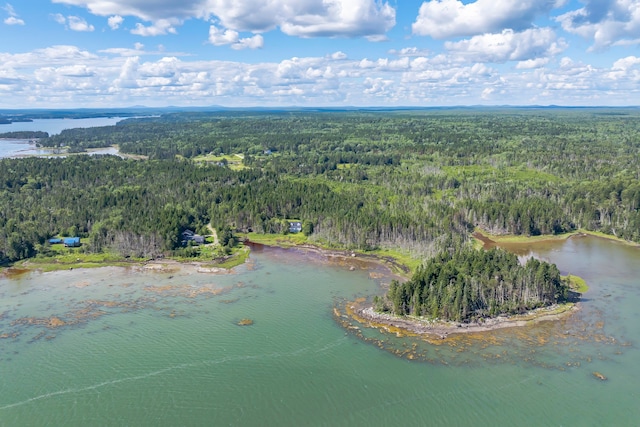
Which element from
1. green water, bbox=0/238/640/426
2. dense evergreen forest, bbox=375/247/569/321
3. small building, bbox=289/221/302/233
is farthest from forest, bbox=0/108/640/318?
green water, bbox=0/238/640/426

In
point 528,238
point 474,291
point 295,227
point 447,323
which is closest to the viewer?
point 447,323

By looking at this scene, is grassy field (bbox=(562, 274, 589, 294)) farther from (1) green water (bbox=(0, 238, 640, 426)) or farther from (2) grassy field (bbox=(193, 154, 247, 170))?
(2) grassy field (bbox=(193, 154, 247, 170))

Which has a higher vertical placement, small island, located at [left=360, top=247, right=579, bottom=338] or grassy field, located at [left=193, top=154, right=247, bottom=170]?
grassy field, located at [left=193, top=154, right=247, bottom=170]

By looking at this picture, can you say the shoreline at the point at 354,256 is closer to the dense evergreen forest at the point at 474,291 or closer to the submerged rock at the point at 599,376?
the dense evergreen forest at the point at 474,291

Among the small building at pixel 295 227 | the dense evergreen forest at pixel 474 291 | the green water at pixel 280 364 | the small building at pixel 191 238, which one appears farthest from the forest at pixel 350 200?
the green water at pixel 280 364

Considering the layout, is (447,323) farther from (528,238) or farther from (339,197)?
(339,197)

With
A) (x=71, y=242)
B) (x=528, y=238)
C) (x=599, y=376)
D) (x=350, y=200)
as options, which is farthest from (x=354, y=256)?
(x=71, y=242)
